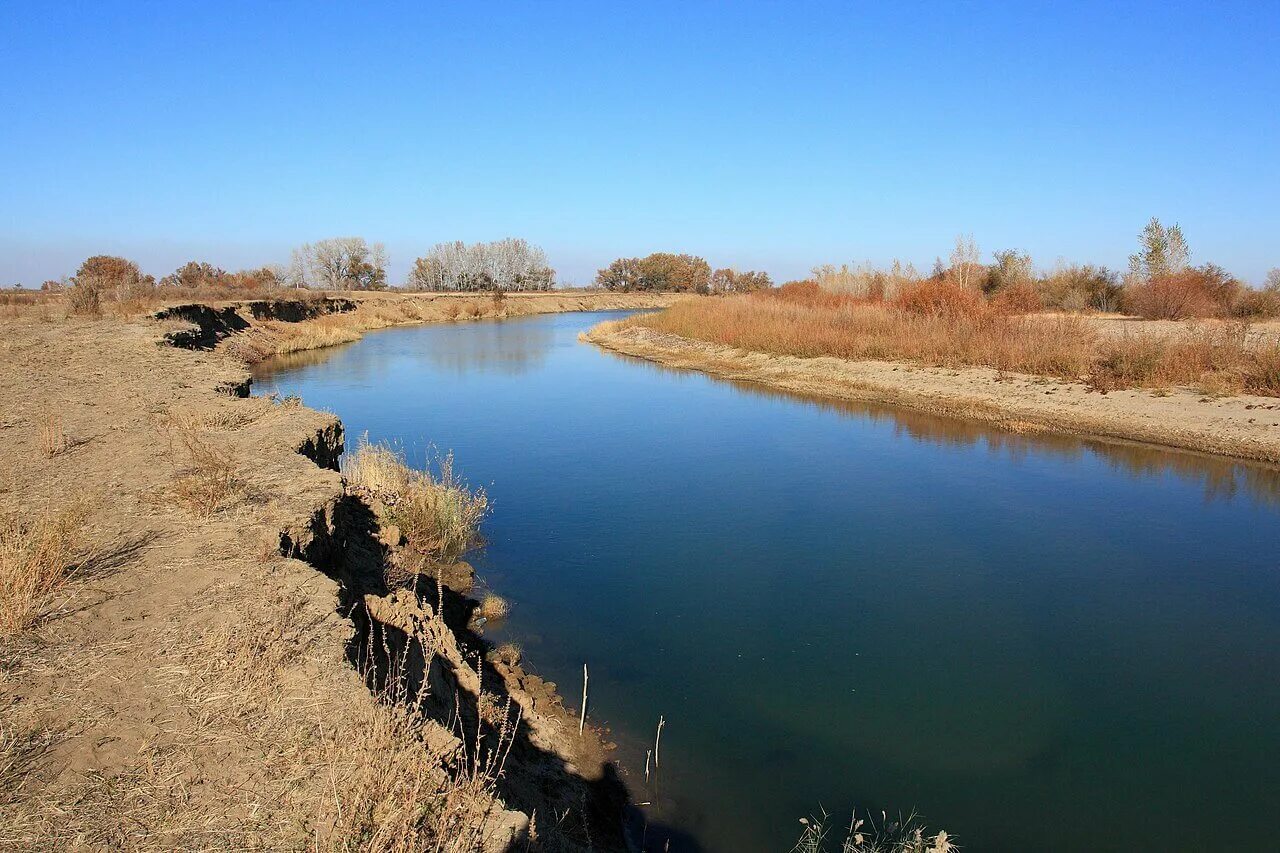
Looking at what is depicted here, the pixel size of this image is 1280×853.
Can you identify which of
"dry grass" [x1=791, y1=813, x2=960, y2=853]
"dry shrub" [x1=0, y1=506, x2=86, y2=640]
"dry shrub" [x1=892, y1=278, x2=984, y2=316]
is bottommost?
"dry grass" [x1=791, y1=813, x2=960, y2=853]

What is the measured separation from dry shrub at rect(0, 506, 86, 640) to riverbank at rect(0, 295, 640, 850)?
0.02m

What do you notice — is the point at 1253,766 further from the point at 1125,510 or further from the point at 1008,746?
the point at 1125,510

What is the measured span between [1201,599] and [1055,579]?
1289mm

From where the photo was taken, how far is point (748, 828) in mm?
4461

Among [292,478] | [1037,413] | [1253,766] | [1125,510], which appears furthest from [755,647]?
[1037,413]

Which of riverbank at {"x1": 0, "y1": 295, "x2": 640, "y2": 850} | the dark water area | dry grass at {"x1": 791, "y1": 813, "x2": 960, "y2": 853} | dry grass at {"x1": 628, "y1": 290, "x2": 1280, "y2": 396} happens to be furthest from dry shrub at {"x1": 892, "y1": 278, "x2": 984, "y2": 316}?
dry grass at {"x1": 791, "y1": 813, "x2": 960, "y2": 853}

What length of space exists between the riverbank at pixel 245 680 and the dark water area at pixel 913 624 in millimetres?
988

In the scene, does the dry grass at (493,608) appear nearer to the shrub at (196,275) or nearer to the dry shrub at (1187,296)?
the dry shrub at (1187,296)

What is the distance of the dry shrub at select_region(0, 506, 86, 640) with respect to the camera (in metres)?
3.61

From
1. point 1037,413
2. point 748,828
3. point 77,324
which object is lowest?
point 748,828

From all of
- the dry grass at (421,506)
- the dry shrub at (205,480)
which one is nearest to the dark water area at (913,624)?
the dry grass at (421,506)

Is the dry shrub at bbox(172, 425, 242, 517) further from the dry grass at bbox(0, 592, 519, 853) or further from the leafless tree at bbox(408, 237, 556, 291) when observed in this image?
the leafless tree at bbox(408, 237, 556, 291)

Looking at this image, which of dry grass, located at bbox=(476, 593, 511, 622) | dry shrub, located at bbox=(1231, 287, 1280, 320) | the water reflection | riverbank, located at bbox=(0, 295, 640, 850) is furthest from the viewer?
dry shrub, located at bbox=(1231, 287, 1280, 320)

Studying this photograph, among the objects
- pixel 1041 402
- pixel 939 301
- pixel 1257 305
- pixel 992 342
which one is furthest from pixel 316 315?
pixel 1257 305
